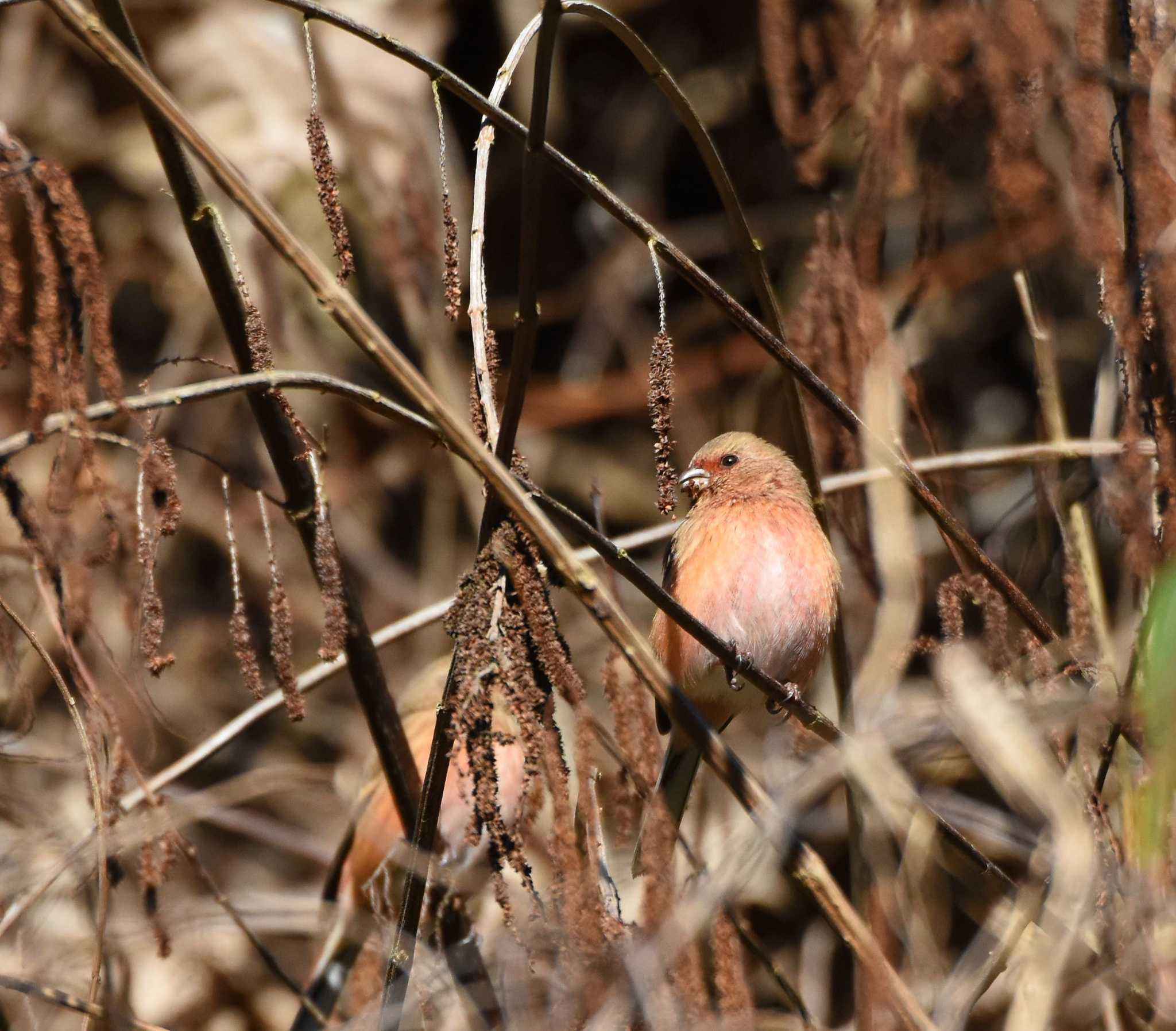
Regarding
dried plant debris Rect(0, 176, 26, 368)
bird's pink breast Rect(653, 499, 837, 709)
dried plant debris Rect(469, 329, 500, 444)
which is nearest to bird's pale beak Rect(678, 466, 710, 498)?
bird's pink breast Rect(653, 499, 837, 709)

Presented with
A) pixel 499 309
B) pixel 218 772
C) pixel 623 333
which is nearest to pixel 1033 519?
pixel 623 333

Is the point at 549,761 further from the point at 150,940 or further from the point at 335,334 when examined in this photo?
the point at 335,334

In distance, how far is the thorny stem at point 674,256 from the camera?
7.35 ft

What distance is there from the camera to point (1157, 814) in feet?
4.87

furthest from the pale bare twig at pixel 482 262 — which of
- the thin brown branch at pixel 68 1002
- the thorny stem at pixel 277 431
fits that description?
the thin brown branch at pixel 68 1002

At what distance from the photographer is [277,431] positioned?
2783 millimetres

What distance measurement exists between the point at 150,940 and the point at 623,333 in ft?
14.0

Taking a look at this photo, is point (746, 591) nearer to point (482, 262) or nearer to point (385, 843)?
point (385, 843)

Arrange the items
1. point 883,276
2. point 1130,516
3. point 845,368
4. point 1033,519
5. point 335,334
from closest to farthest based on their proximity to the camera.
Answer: point 1130,516 → point 845,368 → point 1033,519 → point 883,276 → point 335,334

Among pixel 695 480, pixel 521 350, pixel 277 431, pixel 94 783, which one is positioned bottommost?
pixel 695 480

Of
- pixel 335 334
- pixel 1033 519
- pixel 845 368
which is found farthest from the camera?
pixel 335 334

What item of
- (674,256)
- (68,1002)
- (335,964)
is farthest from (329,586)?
(335,964)

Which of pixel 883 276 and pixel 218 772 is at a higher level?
pixel 883 276

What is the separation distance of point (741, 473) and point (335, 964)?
211 cm
